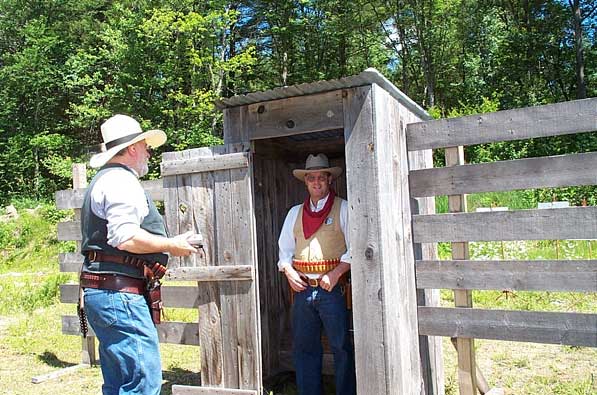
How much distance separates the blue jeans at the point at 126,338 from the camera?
2.87 metres

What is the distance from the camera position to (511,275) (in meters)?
3.42

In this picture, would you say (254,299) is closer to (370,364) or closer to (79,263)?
(370,364)

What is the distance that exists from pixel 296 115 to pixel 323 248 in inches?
38.6

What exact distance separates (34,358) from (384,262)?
15.2 feet

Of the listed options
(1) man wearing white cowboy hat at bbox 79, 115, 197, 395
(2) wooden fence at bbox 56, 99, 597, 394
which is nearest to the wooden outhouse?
(2) wooden fence at bbox 56, 99, 597, 394

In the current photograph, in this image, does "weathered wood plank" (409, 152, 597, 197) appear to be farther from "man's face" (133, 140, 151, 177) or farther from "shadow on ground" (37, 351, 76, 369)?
"shadow on ground" (37, 351, 76, 369)

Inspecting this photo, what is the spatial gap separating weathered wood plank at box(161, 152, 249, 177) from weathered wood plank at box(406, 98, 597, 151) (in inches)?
49.4


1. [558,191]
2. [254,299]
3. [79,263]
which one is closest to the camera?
[254,299]

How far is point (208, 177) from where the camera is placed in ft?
14.1

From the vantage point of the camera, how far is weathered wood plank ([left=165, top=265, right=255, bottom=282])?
4.11m

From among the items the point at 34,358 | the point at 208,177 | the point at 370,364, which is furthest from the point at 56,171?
the point at 370,364

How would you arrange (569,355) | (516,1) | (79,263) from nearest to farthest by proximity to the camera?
(569,355) → (79,263) → (516,1)

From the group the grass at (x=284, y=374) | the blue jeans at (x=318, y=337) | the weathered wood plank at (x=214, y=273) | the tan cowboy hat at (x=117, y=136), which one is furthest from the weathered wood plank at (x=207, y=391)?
the tan cowboy hat at (x=117, y=136)

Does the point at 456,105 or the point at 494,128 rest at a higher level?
the point at 456,105
